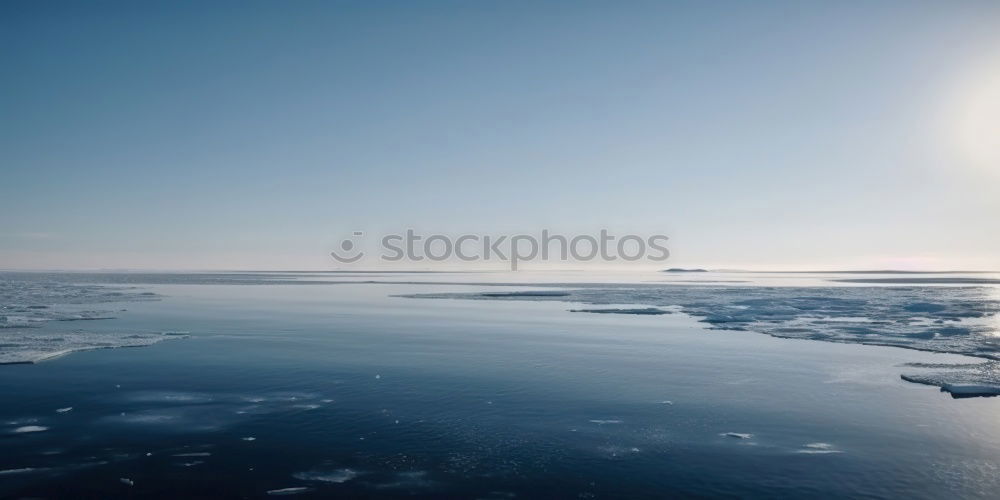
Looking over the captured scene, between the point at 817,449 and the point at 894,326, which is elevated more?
the point at 894,326

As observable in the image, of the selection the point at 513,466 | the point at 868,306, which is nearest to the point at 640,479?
the point at 513,466

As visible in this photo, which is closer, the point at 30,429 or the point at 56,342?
the point at 30,429

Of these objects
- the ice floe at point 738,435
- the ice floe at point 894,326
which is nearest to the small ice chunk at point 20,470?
the ice floe at point 738,435

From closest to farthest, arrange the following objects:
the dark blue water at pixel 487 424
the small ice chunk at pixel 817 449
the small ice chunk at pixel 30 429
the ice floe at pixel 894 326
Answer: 1. the dark blue water at pixel 487 424
2. the small ice chunk at pixel 817 449
3. the small ice chunk at pixel 30 429
4. the ice floe at pixel 894 326

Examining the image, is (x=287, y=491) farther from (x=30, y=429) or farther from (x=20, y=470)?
(x=30, y=429)

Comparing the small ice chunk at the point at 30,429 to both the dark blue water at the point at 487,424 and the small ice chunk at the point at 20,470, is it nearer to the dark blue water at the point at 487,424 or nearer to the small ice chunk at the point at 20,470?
the dark blue water at the point at 487,424

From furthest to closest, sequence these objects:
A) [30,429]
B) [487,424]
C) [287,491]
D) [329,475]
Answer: [487,424]
[30,429]
[329,475]
[287,491]

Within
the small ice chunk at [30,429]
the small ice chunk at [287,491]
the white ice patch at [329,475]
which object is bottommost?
the small ice chunk at [287,491]

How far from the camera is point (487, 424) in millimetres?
10242

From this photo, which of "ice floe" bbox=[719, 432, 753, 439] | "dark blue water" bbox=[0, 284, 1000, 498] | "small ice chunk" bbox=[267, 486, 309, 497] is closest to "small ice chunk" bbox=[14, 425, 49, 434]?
"dark blue water" bbox=[0, 284, 1000, 498]

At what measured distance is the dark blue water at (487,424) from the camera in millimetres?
7609

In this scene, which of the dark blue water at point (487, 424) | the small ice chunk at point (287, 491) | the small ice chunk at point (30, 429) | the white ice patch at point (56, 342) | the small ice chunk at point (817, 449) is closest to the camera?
the small ice chunk at point (287, 491)

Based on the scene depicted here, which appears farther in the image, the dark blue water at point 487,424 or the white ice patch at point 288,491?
the dark blue water at point 487,424

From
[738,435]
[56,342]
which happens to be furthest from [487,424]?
[56,342]
